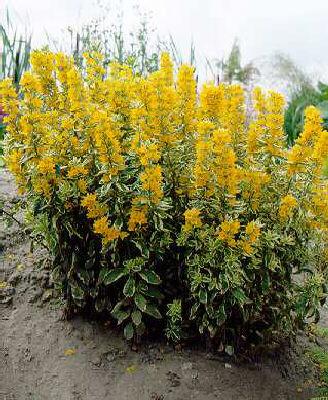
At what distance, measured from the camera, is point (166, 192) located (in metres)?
2.97

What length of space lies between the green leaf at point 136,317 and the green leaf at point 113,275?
0.23 metres

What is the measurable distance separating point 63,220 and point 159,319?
0.83 m

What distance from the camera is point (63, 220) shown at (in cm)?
296

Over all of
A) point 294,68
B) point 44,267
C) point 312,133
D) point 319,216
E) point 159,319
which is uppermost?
point 294,68

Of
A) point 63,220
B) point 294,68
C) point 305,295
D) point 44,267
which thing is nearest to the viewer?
point 63,220

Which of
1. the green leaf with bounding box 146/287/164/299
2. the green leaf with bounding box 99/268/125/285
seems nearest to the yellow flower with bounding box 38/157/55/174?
the green leaf with bounding box 99/268/125/285

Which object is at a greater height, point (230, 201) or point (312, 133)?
point (312, 133)

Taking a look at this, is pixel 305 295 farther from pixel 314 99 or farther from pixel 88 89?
pixel 314 99

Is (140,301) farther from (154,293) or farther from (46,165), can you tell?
(46,165)

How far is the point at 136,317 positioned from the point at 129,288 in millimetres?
182

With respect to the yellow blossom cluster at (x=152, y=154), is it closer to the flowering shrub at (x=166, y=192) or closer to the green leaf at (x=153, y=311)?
the flowering shrub at (x=166, y=192)

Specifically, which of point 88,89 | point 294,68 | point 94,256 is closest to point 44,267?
point 94,256

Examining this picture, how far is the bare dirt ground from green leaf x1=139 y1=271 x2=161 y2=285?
0.53 meters

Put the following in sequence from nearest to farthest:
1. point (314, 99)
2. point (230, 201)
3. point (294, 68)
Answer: point (230, 201), point (314, 99), point (294, 68)
